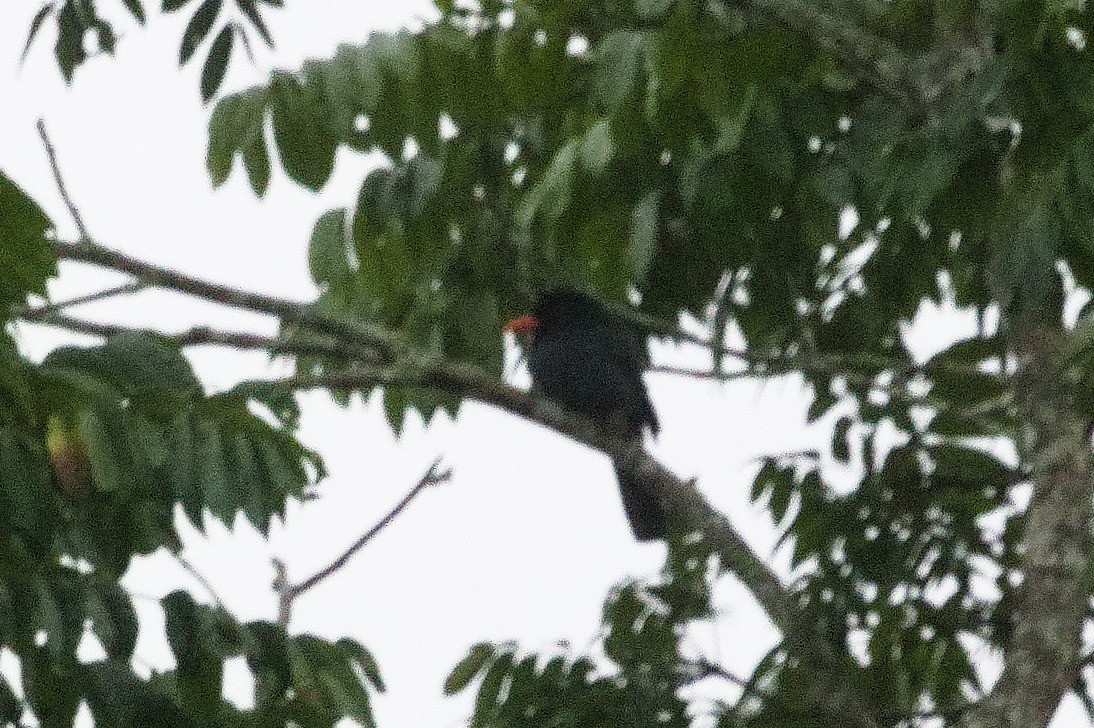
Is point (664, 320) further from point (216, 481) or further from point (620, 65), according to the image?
point (216, 481)

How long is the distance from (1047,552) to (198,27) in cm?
200

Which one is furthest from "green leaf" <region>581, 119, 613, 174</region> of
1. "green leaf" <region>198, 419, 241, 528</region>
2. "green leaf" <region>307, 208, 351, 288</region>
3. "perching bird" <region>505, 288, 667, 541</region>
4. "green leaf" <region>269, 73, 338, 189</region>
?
"perching bird" <region>505, 288, 667, 541</region>

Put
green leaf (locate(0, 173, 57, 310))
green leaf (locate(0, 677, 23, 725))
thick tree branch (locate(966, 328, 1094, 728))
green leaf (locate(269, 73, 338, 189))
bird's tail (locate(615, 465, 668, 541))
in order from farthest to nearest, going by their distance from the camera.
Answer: bird's tail (locate(615, 465, 668, 541)) < green leaf (locate(269, 73, 338, 189)) < thick tree branch (locate(966, 328, 1094, 728)) < green leaf (locate(0, 677, 23, 725)) < green leaf (locate(0, 173, 57, 310))

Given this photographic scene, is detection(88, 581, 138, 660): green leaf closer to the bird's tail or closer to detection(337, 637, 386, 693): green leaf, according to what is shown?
detection(337, 637, 386, 693): green leaf

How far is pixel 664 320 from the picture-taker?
4910mm

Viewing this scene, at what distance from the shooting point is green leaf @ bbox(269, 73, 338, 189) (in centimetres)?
416

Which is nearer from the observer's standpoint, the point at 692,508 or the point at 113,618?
the point at 113,618

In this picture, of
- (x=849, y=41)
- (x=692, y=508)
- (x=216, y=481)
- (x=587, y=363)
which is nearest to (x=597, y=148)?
(x=849, y=41)

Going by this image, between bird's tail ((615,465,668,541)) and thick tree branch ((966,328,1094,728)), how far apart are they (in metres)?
2.48

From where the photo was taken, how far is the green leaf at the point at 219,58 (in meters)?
3.75

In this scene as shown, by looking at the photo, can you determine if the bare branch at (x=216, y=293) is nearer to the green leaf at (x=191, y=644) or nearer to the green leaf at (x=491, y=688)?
the green leaf at (x=491, y=688)

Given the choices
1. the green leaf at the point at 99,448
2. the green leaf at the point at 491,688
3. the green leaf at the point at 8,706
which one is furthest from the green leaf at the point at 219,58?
the green leaf at the point at 491,688

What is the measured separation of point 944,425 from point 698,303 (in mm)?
691

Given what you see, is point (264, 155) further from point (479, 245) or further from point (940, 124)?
point (940, 124)
